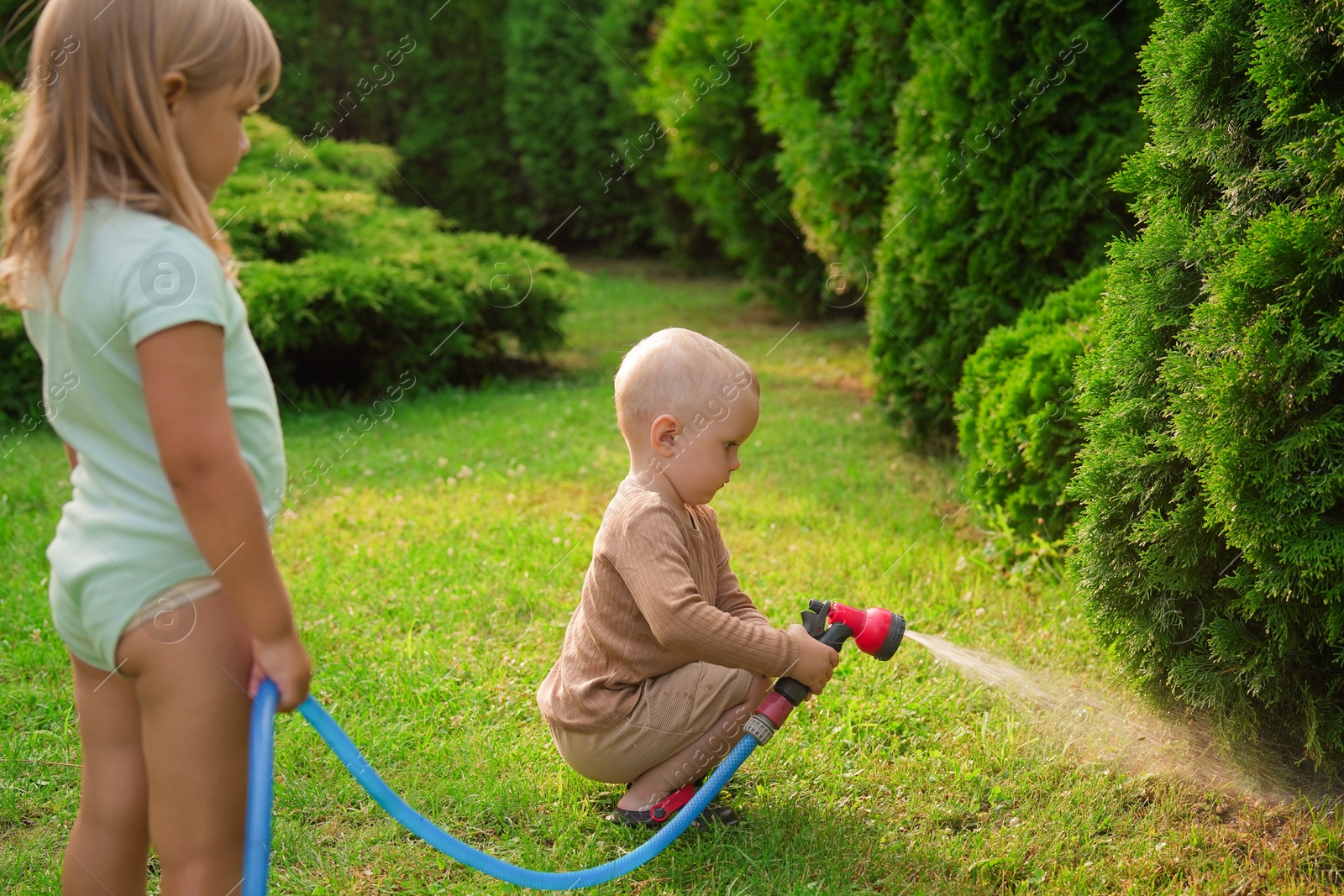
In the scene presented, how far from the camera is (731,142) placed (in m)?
9.85

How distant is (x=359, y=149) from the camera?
9.28 meters

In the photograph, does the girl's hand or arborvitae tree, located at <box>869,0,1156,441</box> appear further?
arborvitae tree, located at <box>869,0,1156,441</box>

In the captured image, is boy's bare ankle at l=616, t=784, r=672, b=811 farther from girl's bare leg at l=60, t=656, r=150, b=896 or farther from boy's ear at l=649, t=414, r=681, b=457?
girl's bare leg at l=60, t=656, r=150, b=896

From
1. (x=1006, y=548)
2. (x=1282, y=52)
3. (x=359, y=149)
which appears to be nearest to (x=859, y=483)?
(x=1006, y=548)

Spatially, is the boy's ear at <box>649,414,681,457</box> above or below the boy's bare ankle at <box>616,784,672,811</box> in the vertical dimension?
above

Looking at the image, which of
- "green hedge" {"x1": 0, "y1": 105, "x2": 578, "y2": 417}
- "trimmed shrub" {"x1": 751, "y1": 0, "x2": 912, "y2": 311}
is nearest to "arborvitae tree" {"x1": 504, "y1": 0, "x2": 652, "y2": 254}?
"green hedge" {"x1": 0, "y1": 105, "x2": 578, "y2": 417}

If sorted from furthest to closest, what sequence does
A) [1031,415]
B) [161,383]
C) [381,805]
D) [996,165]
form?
[996,165], [1031,415], [381,805], [161,383]

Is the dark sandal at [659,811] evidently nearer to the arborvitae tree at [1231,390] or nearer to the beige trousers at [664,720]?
the beige trousers at [664,720]

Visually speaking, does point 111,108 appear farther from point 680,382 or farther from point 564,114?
point 564,114

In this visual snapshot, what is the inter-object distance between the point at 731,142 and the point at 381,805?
334 inches

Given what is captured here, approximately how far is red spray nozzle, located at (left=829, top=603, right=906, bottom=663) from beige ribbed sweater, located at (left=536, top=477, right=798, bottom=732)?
199mm

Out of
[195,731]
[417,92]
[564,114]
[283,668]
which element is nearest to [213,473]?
[283,668]

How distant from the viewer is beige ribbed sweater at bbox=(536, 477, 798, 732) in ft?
7.92

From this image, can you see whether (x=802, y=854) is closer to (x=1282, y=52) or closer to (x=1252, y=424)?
(x=1252, y=424)
